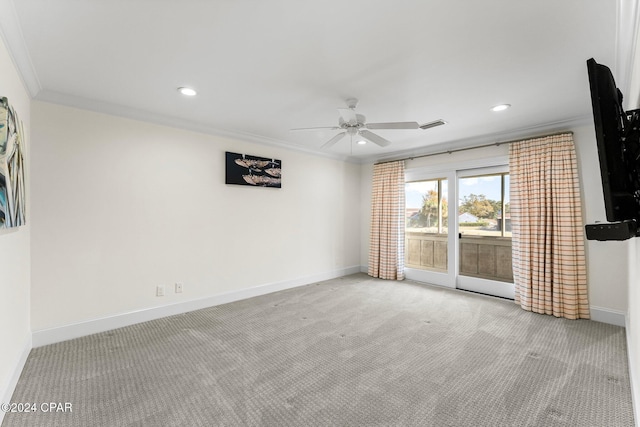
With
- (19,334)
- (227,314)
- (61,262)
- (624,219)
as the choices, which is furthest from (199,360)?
(624,219)

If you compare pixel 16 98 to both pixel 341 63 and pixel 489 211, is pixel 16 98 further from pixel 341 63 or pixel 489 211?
pixel 489 211

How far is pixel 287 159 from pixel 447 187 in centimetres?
269

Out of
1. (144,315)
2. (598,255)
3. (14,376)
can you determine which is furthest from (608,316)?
(14,376)

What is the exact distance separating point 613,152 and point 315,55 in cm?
179

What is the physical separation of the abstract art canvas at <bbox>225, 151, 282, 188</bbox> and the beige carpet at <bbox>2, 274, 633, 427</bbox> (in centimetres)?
183

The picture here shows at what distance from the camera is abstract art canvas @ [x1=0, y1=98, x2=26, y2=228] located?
1744 mm

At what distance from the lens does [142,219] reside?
334cm

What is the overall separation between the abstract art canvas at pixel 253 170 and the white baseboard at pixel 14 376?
2538mm

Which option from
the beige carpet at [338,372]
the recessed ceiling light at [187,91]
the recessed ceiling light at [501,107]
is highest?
the recessed ceiling light at [187,91]

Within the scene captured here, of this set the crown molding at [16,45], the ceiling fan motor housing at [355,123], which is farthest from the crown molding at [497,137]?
the crown molding at [16,45]

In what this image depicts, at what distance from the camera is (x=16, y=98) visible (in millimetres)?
2184

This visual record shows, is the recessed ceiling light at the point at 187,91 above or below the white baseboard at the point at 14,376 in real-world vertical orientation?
above

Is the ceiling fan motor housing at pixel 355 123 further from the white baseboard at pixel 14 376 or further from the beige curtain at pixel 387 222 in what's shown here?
the white baseboard at pixel 14 376

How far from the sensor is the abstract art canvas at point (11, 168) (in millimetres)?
1744
